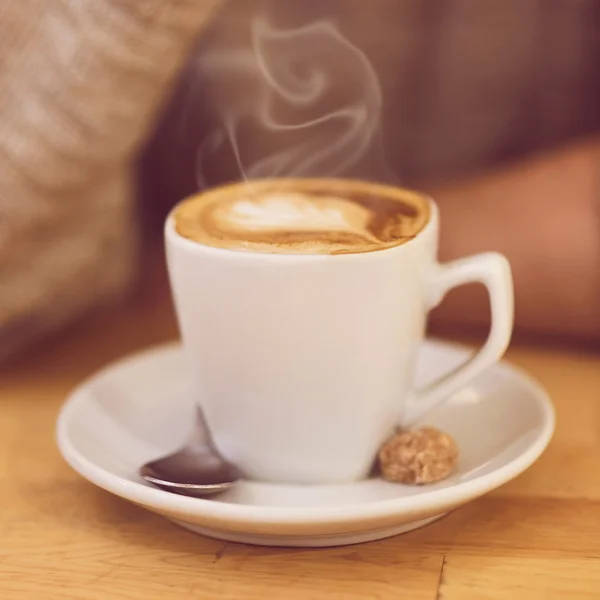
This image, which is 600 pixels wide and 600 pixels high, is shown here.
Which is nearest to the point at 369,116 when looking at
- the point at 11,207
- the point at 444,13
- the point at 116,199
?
the point at 444,13

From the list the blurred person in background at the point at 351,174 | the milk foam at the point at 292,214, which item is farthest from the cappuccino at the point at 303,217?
the blurred person in background at the point at 351,174

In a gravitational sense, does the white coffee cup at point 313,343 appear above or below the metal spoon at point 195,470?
above

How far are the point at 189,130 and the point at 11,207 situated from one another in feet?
1.09

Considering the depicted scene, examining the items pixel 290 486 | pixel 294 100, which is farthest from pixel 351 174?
pixel 290 486

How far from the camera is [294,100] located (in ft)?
3.01

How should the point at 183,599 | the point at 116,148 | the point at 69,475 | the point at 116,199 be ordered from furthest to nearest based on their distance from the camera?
the point at 116,199 → the point at 116,148 → the point at 69,475 → the point at 183,599

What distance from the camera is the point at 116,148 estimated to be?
678 mm

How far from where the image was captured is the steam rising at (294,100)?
0.86m

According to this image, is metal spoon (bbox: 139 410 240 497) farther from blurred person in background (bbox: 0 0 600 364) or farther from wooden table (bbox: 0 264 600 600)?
blurred person in background (bbox: 0 0 600 364)

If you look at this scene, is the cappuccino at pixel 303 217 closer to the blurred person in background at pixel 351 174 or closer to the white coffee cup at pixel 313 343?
the white coffee cup at pixel 313 343

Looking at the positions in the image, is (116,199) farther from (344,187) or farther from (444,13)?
(444,13)

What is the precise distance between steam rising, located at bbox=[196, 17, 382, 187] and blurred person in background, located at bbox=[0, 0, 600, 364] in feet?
0.05

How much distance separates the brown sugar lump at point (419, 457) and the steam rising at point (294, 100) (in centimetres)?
36

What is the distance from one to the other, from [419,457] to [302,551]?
96mm
